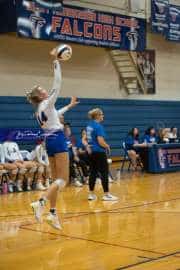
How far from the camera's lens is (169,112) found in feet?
68.6

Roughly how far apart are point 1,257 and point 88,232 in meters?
1.58

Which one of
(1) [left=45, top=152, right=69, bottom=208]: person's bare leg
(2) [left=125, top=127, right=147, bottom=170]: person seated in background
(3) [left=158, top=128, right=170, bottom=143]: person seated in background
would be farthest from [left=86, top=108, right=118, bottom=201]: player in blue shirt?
(3) [left=158, top=128, right=170, bottom=143]: person seated in background

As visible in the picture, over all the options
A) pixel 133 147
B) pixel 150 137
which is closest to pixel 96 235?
pixel 133 147

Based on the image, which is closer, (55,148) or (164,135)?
(55,148)

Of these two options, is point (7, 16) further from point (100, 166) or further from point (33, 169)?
point (100, 166)

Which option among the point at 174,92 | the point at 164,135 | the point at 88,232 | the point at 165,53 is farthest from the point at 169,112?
the point at 88,232

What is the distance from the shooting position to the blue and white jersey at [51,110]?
6.31 meters

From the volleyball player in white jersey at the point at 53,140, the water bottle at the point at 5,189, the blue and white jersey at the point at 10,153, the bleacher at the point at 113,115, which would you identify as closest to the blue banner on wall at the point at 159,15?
the bleacher at the point at 113,115

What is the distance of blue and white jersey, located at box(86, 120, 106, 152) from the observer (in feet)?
31.4

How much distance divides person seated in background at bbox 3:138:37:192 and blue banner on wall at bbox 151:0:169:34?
9.64 meters

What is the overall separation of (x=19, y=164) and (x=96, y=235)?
5179mm

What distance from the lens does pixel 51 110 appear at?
636 centimetres

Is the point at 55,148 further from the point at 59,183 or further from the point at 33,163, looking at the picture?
the point at 33,163

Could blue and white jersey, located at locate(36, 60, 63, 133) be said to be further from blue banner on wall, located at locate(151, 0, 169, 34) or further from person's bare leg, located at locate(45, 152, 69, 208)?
blue banner on wall, located at locate(151, 0, 169, 34)
